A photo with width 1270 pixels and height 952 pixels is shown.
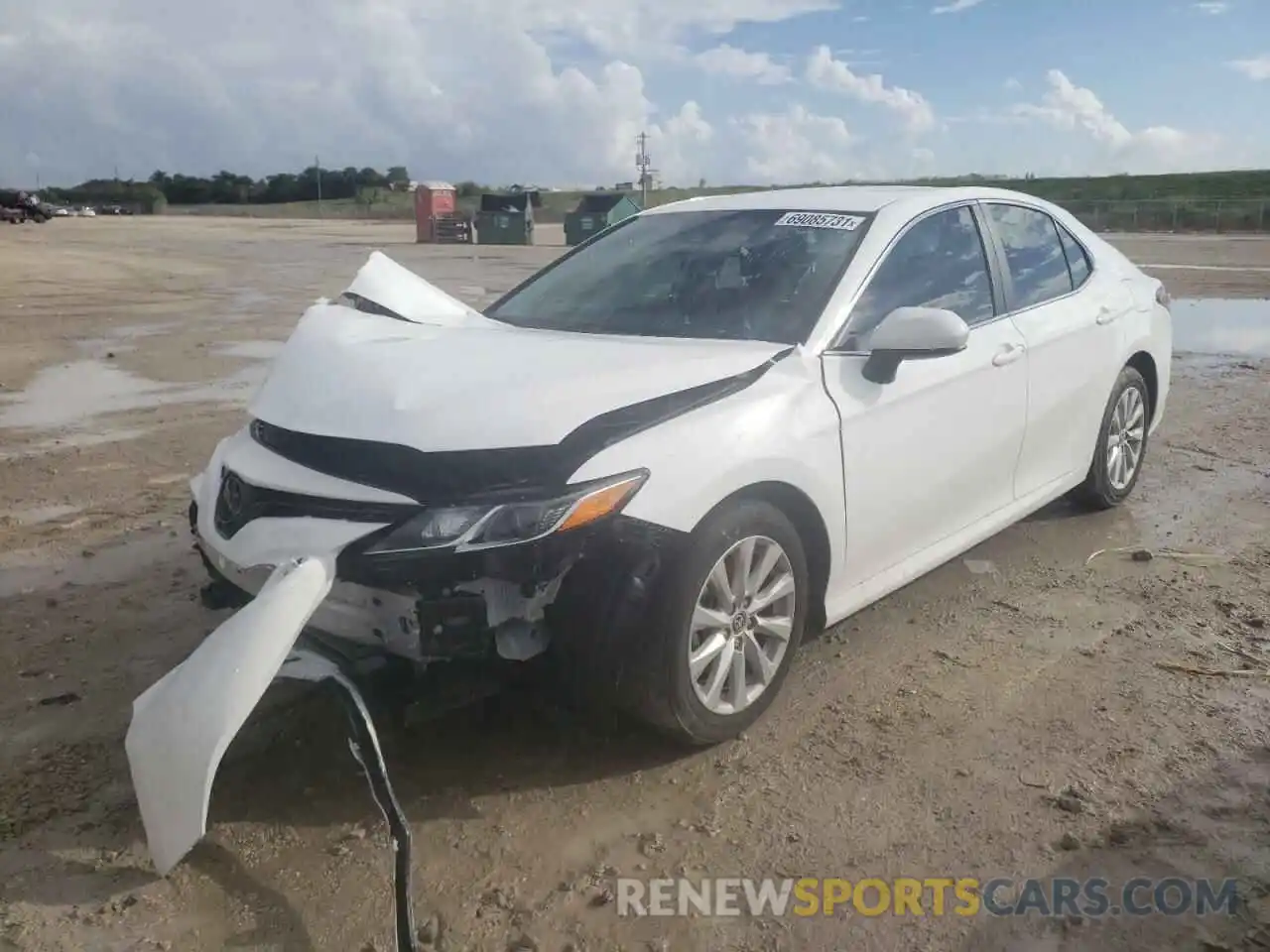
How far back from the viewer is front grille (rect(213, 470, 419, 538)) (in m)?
2.82

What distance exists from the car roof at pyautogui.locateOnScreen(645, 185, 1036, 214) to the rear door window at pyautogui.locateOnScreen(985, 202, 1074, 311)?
0.38ft

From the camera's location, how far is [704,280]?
4059 mm

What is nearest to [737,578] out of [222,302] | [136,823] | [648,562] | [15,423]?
[648,562]

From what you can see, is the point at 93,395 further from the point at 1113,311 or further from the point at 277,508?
the point at 1113,311

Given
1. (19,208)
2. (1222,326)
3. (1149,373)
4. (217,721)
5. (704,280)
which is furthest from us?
(19,208)

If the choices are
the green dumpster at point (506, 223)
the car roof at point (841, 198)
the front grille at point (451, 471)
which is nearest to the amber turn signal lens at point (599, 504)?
the front grille at point (451, 471)

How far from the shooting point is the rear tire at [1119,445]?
5.25 meters

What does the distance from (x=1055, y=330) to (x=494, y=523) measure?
2957 millimetres

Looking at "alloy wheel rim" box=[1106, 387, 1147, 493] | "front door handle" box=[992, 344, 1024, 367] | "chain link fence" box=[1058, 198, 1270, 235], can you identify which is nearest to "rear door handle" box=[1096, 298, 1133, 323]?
"alloy wheel rim" box=[1106, 387, 1147, 493]

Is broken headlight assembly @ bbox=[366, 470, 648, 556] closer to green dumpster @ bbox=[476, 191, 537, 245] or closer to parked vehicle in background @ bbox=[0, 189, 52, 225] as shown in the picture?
green dumpster @ bbox=[476, 191, 537, 245]

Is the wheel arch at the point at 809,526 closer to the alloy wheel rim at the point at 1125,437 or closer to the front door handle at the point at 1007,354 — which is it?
the front door handle at the point at 1007,354

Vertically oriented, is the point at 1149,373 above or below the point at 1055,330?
below

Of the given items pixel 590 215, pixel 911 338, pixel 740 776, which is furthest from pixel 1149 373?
pixel 590 215

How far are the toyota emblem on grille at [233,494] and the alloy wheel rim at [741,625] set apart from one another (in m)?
1.34
